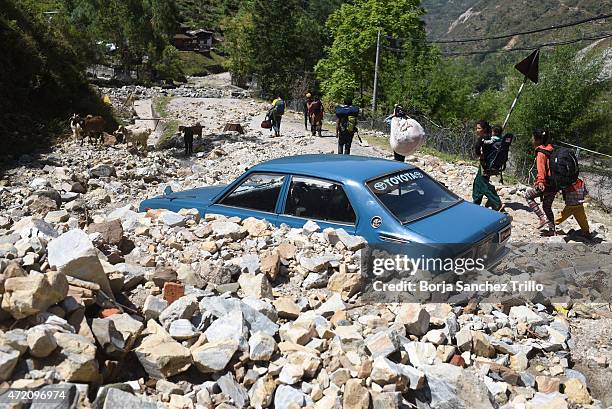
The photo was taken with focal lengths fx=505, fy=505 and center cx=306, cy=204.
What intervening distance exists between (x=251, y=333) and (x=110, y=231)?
2152 millimetres

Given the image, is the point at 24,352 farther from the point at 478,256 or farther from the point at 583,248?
the point at 583,248

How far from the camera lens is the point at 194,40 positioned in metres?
86.0

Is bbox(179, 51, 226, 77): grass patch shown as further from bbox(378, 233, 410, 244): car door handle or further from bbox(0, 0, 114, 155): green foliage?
bbox(378, 233, 410, 244): car door handle

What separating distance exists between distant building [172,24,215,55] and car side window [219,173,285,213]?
82.9 m

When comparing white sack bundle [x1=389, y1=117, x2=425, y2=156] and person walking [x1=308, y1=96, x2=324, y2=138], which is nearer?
white sack bundle [x1=389, y1=117, x2=425, y2=156]

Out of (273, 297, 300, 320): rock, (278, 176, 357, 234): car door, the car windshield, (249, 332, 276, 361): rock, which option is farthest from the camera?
(278, 176, 357, 234): car door

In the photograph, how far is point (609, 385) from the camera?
12.1 ft

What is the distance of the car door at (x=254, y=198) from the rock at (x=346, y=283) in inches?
39.4

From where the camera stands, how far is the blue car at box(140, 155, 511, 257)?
445 cm

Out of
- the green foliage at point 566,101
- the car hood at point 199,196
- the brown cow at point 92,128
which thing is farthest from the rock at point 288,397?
the green foliage at point 566,101

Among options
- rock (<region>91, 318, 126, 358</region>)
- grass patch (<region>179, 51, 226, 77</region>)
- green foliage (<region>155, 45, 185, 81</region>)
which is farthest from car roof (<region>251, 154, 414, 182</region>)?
grass patch (<region>179, 51, 226, 77</region>)

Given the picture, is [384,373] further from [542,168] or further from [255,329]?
[542,168]

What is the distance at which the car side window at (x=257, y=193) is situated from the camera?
5.25 m

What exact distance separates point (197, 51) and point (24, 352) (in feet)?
287
